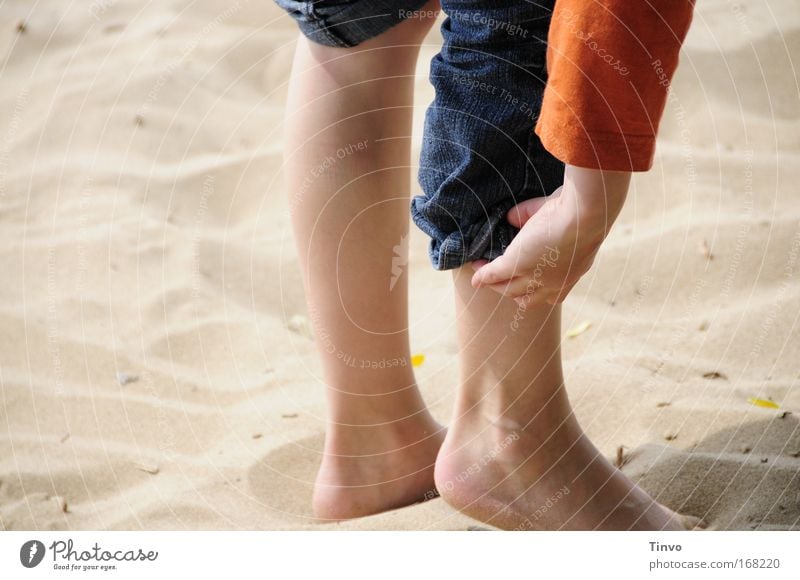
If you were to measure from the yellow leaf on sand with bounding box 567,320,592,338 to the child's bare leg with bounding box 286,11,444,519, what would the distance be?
32 cm

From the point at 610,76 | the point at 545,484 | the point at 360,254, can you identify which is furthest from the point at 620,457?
the point at 610,76

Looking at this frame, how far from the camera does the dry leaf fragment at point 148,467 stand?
1061mm

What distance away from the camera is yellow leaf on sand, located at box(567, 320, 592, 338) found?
1255mm

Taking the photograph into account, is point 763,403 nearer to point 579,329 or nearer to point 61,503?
point 579,329

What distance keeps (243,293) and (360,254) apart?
48cm

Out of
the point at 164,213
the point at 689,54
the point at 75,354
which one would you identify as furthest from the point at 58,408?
the point at 689,54

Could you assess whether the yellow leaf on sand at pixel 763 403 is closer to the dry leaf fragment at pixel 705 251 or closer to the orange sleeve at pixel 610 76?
the dry leaf fragment at pixel 705 251

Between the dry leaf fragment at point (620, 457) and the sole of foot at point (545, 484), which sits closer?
the sole of foot at point (545, 484)

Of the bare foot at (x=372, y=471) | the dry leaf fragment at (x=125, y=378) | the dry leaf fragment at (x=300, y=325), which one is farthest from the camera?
the dry leaf fragment at (x=300, y=325)

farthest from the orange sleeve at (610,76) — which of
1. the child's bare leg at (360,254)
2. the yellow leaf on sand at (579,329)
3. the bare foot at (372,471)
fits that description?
the yellow leaf on sand at (579,329)

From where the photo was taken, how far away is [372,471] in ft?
3.26

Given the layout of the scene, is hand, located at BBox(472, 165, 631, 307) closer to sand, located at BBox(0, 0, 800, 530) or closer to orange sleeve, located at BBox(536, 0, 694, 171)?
orange sleeve, located at BBox(536, 0, 694, 171)

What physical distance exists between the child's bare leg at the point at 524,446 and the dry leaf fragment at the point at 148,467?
363mm
